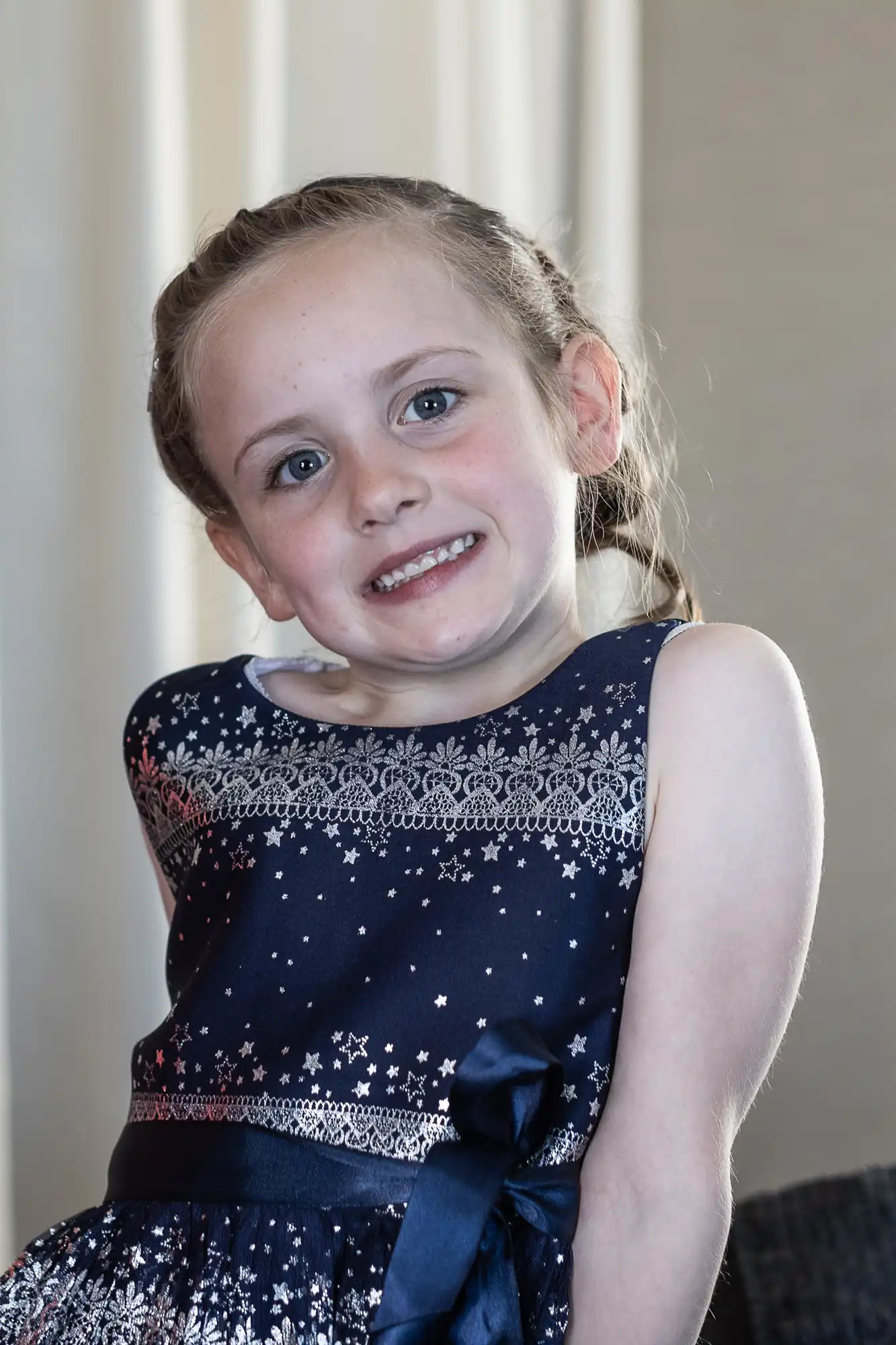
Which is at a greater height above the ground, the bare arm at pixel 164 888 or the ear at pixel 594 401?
the ear at pixel 594 401

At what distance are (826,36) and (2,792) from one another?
121cm

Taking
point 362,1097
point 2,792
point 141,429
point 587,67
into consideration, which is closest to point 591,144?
point 587,67

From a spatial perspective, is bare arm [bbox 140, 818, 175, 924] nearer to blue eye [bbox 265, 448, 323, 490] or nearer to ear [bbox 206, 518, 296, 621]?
ear [bbox 206, 518, 296, 621]

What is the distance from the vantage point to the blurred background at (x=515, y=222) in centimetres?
140

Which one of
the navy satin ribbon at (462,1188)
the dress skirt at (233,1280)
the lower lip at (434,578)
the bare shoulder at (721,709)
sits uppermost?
the lower lip at (434,578)

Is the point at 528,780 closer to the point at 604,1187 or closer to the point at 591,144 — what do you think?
the point at 604,1187

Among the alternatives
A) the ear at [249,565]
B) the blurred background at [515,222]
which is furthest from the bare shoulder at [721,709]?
the blurred background at [515,222]

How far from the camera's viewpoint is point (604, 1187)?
0.83 metres

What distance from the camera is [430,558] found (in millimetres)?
960

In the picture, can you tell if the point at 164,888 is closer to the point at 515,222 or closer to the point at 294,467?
the point at 294,467

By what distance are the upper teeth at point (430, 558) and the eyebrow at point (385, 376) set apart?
0.37ft

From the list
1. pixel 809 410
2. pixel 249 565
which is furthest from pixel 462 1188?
pixel 809 410

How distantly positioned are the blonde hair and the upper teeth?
14 cm

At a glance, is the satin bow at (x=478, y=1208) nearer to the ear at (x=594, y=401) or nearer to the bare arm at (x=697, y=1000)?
the bare arm at (x=697, y=1000)
